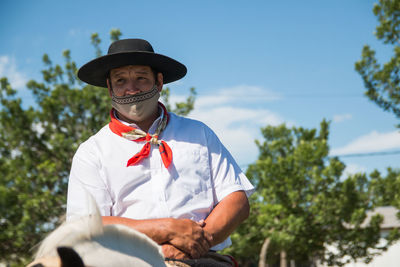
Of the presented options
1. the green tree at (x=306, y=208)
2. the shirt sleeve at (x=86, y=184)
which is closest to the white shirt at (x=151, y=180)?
the shirt sleeve at (x=86, y=184)

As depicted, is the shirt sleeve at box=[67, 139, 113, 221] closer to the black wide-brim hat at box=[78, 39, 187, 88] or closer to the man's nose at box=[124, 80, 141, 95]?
the man's nose at box=[124, 80, 141, 95]

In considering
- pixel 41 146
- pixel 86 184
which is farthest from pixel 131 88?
pixel 41 146

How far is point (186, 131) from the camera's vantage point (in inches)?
116

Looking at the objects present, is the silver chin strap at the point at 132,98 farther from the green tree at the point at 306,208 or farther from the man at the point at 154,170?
the green tree at the point at 306,208

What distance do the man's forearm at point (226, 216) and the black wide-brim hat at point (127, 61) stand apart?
1.07 meters

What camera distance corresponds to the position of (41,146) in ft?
52.9

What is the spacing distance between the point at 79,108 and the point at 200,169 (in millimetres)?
14407

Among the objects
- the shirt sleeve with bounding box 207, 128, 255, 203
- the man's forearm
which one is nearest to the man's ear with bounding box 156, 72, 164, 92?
the shirt sleeve with bounding box 207, 128, 255, 203

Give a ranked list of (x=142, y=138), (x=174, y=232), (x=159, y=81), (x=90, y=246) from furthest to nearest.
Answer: (x=159, y=81), (x=142, y=138), (x=174, y=232), (x=90, y=246)

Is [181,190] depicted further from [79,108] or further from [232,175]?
[79,108]

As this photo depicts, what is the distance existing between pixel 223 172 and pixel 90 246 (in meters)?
1.55

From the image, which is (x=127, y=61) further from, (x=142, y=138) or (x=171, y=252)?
(x=171, y=252)

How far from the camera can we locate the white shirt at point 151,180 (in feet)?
8.38

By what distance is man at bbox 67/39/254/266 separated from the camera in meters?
2.42
